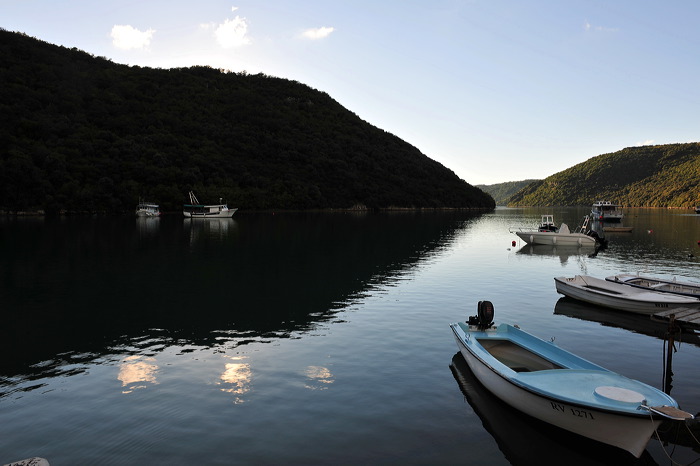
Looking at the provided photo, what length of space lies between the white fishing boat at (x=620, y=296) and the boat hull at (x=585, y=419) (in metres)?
17.8

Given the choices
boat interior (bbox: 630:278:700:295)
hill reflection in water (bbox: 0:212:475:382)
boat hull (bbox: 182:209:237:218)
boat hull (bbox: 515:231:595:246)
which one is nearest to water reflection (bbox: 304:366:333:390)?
hill reflection in water (bbox: 0:212:475:382)

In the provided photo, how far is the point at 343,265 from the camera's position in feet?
155

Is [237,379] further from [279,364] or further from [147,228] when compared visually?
[147,228]

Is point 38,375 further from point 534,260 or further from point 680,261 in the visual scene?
point 680,261

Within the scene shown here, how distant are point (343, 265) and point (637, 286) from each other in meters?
26.7

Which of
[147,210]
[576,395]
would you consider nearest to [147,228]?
[147,210]

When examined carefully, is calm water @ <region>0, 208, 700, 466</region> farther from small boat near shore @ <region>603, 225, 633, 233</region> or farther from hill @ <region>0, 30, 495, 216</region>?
hill @ <region>0, 30, 495, 216</region>

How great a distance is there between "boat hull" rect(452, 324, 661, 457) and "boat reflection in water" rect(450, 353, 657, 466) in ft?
1.38

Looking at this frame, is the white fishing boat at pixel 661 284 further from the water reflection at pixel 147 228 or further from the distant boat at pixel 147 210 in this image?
the distant boat at pixel 147 210

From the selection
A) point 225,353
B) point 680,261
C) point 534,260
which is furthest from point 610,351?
point 680,261

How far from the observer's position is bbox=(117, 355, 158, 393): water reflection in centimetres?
1580

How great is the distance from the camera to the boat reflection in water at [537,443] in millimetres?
11391

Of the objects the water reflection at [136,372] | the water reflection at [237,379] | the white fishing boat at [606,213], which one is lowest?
the water reflection at [136,372]

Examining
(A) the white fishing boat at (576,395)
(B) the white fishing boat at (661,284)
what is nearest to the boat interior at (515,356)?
(A) the white fishing boat at (576,395)
